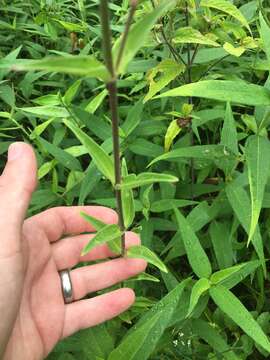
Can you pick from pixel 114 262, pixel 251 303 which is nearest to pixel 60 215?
pixel 114 262

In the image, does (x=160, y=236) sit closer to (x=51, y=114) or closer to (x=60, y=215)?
(x=60, y=215)

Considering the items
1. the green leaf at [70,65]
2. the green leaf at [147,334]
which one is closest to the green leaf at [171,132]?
the green leaf at [147,334]

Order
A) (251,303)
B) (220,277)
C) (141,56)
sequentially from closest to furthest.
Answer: (220,277), (251,303), (141,56)

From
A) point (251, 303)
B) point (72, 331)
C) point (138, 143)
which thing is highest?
point (138, 143)

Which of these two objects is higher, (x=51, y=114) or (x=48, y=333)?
(x=51, y=114)

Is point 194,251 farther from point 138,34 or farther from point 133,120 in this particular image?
point 138,34

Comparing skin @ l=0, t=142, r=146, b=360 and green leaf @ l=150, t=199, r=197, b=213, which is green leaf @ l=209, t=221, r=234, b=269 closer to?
green leaf @ l=150, t=199, r=197, b=213

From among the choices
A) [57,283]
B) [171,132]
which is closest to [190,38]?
[171,132]
